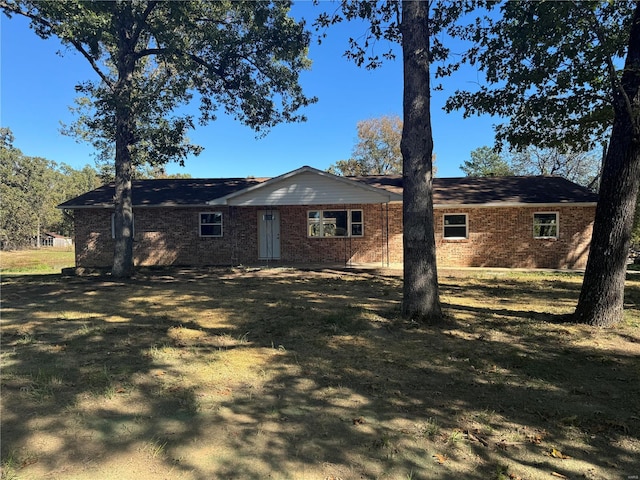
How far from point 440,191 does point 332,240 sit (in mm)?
5209

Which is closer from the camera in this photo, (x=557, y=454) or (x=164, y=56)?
(x=557, y=454)

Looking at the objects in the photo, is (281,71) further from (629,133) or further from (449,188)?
(629,133)

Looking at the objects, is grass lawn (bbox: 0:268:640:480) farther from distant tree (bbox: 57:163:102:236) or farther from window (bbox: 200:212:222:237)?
distant tree (bbox: 57:163:102:236)

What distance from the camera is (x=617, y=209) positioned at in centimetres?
605

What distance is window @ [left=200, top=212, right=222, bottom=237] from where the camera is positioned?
17.3 m

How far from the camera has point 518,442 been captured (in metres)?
2.99

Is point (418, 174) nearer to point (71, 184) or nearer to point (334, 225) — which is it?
point (334, 225)

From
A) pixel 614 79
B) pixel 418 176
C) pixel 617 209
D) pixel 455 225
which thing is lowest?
pixel 617 209

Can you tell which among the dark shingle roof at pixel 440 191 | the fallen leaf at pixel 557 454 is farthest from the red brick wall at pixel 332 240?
the fallen leaf at pixel 557 454

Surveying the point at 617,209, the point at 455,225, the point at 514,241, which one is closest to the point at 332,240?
the point at 455,225

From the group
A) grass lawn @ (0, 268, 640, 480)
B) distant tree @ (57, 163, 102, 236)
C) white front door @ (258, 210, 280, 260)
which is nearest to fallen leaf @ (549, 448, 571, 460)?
grass lawn @ (0, 268, 640, 480)

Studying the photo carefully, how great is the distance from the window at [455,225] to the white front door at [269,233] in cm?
705

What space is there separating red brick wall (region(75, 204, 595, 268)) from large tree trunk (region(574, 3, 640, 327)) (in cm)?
983

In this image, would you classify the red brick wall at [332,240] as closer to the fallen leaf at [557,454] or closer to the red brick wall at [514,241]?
the red brick wall at [514,241]
